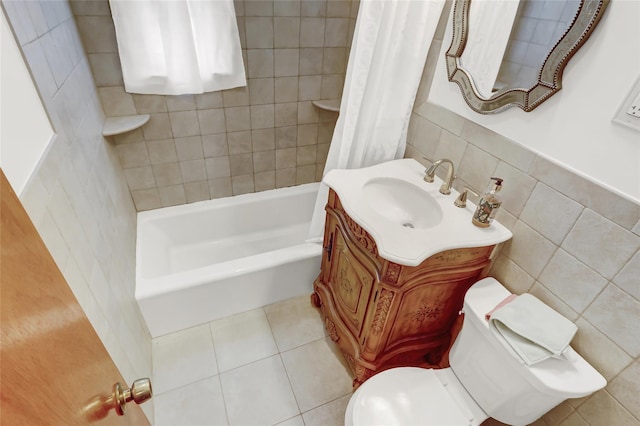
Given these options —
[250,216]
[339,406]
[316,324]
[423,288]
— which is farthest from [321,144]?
[339,406]

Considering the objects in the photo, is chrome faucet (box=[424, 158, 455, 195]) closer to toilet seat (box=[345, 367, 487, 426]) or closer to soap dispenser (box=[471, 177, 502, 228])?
soap dispenser (box=[471, 177, 502, 228])

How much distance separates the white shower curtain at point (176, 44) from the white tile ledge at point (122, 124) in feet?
0.48

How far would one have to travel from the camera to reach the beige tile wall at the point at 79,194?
84 centimetres

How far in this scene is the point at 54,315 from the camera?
453 millimetres

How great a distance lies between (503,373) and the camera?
1.04 meters

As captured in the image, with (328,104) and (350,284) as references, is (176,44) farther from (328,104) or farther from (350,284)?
(350,284)

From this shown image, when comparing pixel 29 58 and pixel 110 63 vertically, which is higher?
pixel 29 58

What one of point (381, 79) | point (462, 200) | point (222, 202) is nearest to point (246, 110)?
point (222, 202)

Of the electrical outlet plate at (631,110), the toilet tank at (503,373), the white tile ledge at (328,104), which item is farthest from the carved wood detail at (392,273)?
the white tile ledge at (328,104)

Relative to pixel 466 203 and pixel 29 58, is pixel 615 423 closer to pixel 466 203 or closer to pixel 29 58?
pixel 466 203

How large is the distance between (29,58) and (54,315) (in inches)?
31.1

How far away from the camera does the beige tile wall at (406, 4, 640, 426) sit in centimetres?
90

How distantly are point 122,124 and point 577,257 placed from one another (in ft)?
6.61

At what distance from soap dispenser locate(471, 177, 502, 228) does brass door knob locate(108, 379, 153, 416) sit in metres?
1.11
